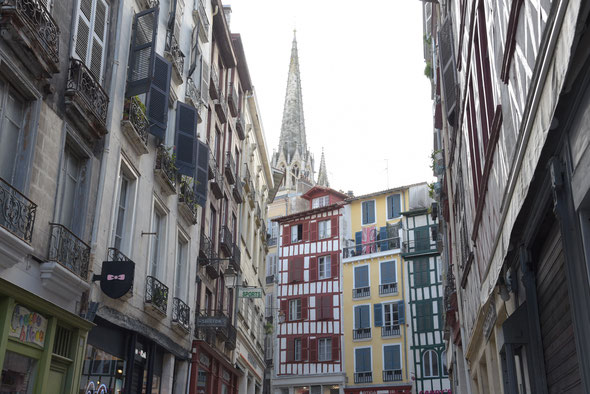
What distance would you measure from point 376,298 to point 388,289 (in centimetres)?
98

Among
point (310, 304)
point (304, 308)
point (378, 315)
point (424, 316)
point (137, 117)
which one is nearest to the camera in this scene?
point (137, 117)

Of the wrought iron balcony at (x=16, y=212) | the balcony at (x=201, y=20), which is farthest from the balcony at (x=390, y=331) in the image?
the wrought iron balcony at (x=16, y=212)

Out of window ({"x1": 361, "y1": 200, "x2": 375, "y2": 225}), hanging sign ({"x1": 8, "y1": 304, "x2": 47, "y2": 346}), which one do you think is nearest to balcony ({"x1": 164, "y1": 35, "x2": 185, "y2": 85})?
hanging sign ({"x1": 8, "y1": 304, "x2": 47, "y2": 346})

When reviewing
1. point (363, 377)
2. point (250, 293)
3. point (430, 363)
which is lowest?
point (363, 377)

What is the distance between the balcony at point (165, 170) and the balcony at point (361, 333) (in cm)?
2837

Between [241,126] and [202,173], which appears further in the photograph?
[241,126]

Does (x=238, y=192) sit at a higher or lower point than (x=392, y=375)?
higher

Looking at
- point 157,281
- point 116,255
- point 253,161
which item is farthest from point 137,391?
point 253,161

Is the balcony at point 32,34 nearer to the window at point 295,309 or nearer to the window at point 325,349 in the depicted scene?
the window at point 325,349

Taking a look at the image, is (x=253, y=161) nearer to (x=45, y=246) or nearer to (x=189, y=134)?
(x=189, y=134)

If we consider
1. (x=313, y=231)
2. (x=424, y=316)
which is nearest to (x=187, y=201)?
(x=424, y=316)

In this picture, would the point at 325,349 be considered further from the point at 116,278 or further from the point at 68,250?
the point at 68,250

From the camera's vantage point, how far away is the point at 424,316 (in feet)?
132

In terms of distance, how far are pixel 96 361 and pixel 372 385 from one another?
104 ft
